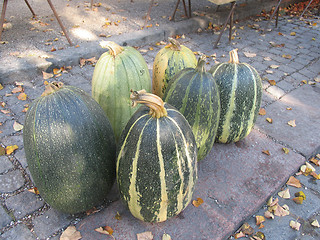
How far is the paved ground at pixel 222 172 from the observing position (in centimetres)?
200

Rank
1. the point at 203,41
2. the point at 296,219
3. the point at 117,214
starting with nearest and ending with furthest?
the point at 117,214, the point at 296,219, the point at 203,41

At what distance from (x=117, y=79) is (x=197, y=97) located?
69cm

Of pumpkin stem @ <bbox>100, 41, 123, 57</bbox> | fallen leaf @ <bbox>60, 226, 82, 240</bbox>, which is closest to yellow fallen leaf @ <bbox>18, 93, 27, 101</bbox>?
pumpkin stem @ <bbox>100, 41, 123, 57</bbox>

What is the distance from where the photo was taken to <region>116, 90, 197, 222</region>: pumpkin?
1.57 meters

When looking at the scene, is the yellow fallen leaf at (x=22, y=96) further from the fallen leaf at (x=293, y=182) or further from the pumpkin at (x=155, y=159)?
the fallen leaf at (x=293, y=182)

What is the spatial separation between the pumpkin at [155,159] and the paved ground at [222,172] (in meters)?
0.38

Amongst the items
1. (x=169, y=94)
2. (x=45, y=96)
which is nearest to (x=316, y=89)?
(x=169, y=94)

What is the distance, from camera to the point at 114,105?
2.28m

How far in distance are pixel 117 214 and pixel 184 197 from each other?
0.59 metres

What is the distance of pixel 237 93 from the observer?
2383 mm

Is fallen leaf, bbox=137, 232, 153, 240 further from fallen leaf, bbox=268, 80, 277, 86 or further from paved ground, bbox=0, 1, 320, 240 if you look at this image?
fallen leaf, bbox=268, 80, 277, 86

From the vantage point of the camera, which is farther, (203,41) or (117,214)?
(203,41)

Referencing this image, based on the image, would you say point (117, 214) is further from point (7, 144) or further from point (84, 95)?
point (7, 144)

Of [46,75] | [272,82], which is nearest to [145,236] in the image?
[46,75]
